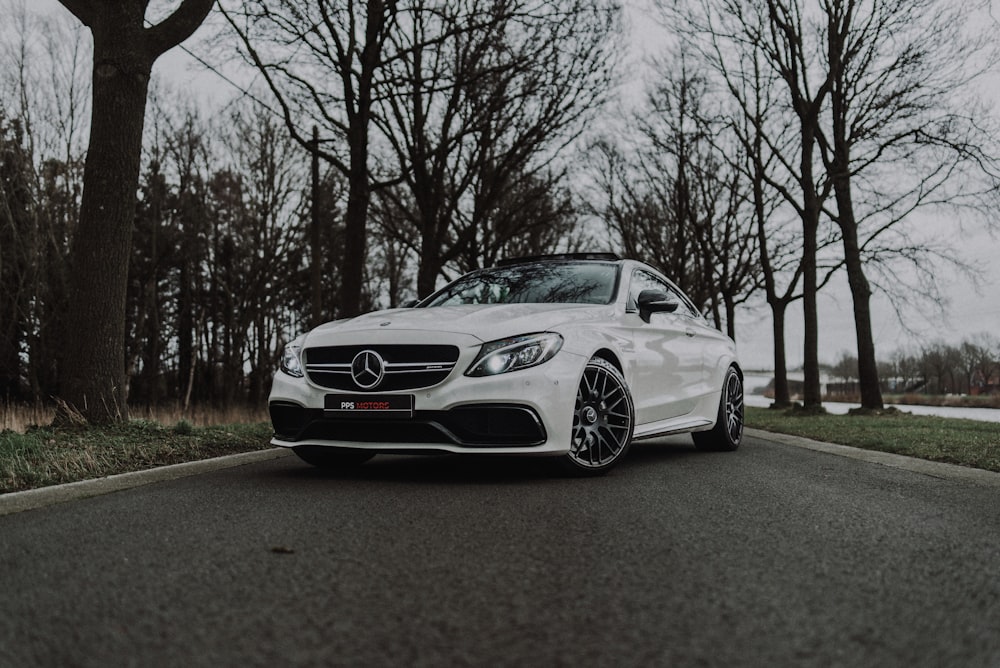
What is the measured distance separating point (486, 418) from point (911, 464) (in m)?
3.65

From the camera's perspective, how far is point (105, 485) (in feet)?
16.7

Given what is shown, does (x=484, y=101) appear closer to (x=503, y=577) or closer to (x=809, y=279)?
(x=809, y=279)

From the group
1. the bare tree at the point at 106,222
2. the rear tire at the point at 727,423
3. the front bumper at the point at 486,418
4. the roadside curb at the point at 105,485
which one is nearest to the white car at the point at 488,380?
the front bumper at the point at 486,418

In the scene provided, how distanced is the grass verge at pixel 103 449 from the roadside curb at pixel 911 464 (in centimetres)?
529

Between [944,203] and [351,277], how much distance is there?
528 inches

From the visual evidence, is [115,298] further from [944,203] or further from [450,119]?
[944,203]

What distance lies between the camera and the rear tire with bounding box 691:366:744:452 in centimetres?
805

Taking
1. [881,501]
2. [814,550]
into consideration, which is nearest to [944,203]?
[881,501]

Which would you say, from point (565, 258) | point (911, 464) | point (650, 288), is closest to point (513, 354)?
point (565, 258)

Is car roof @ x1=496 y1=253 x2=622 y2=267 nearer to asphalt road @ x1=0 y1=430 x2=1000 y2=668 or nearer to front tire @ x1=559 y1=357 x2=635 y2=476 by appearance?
front tire @ x1=559 y1=357 x2=635 y2=476

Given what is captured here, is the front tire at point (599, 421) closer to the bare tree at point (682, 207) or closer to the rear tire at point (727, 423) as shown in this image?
the rear tire at point (727, 423)

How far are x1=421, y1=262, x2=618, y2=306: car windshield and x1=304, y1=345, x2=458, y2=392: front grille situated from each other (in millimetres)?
1375

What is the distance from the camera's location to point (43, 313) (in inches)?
959

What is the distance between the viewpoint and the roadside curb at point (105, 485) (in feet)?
14.8
